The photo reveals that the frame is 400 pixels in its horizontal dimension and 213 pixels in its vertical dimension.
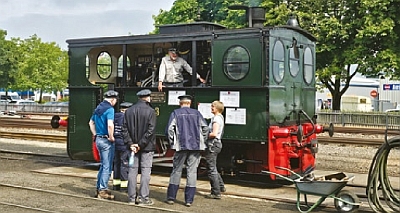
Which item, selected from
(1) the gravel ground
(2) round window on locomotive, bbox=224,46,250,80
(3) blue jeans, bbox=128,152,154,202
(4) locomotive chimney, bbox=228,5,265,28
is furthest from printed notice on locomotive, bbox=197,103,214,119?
(1) the gravel ground

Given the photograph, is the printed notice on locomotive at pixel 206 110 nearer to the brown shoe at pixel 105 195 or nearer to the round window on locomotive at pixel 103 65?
the brown shoe at pixel 105 195

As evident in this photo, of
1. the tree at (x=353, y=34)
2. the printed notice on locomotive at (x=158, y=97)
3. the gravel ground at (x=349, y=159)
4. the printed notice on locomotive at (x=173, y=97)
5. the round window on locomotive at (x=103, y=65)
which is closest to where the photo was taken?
the printed notice on locomotive at (x=173, y=97)

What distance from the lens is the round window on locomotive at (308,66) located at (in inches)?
438

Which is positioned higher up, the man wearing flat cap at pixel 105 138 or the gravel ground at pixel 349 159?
the man wearing flat cap at pixel 105 138

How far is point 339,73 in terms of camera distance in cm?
2889

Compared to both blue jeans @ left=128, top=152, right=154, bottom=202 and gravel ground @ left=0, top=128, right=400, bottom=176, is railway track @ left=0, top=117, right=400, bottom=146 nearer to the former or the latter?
gravel ground @ left=0, top=128, right=400, bottom=176

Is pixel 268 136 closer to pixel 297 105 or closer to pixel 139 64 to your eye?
pixel 297 105

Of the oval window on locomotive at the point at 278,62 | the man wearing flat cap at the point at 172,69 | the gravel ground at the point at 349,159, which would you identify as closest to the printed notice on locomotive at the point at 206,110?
the man wearing flat cap at the point at 172,69

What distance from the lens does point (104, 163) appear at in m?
8.91

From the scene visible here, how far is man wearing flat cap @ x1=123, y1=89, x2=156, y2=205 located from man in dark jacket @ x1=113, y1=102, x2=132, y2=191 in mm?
520

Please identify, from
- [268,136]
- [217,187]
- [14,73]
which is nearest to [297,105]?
[268,136]

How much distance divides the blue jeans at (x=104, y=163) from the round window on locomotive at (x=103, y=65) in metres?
3.61

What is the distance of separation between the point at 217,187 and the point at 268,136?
1383 millimetres

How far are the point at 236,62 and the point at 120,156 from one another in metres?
2.66
